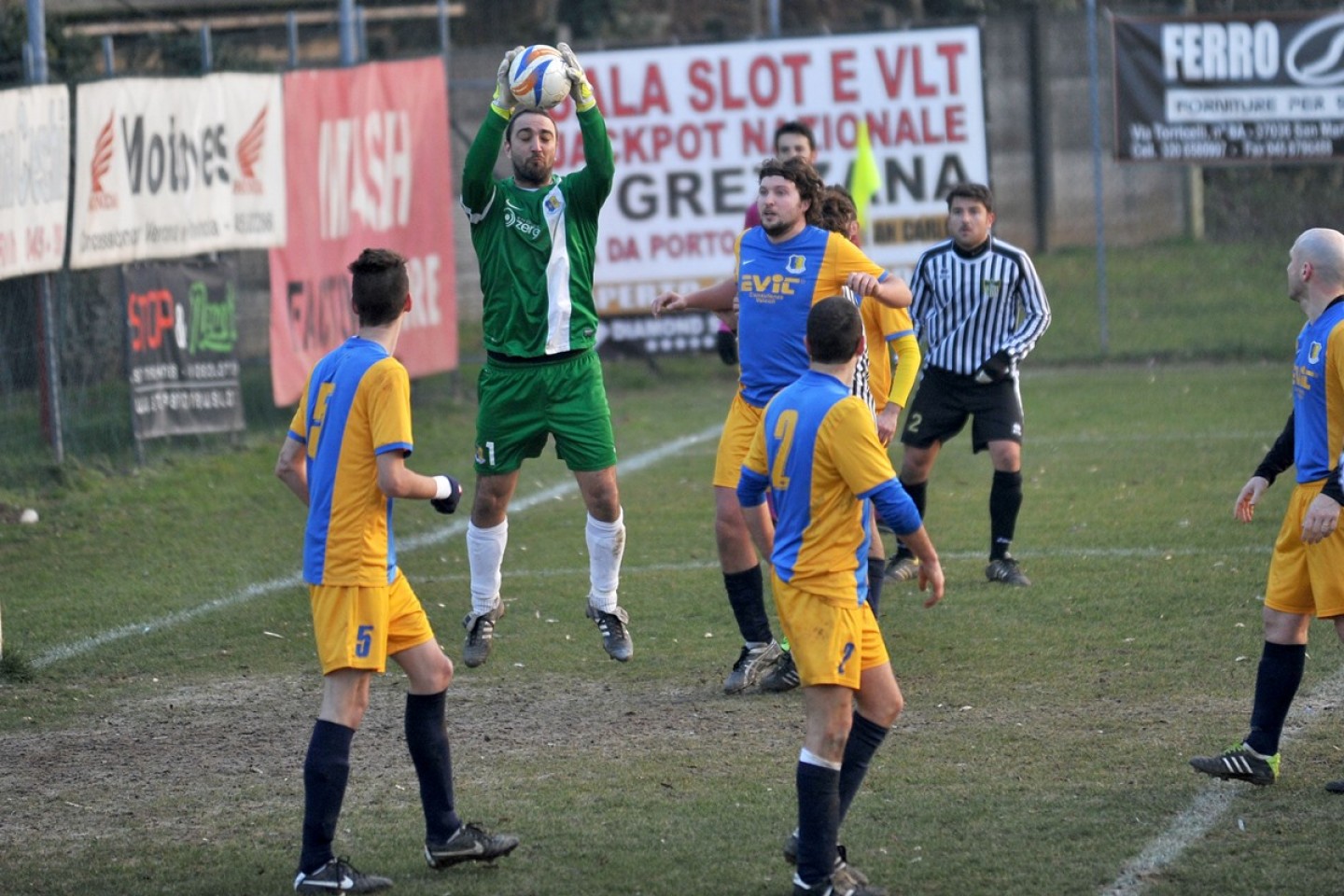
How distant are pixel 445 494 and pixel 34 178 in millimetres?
7480

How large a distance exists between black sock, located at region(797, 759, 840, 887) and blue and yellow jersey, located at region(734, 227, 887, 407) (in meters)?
2.62

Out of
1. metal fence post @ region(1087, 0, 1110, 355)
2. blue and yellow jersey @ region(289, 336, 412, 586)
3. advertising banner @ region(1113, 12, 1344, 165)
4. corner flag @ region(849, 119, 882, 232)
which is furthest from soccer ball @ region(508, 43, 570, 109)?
advertising banner @ region(1113, 12, 1344, 165)

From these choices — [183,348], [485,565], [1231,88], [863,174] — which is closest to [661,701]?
[485,565]

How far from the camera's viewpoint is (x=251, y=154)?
14.2 m

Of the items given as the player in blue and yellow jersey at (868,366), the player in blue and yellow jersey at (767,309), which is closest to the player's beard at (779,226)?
the player in blue and yellow jersey at (767,309)

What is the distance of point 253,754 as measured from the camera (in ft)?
22.7

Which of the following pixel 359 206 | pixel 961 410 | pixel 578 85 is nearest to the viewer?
pixel 578 85

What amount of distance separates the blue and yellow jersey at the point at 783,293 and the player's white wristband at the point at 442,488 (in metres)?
2.36

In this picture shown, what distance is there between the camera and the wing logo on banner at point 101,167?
1237 centimetres

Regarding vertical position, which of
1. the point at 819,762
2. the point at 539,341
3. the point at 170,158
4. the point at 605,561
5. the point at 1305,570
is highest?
the point at 170,158

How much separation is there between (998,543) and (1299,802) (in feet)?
11.9

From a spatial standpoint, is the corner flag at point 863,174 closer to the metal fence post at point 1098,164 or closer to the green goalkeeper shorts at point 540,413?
the metal fence post at point 1098,164

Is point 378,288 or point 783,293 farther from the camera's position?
point 783,293

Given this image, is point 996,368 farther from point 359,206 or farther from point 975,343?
point 359,206
